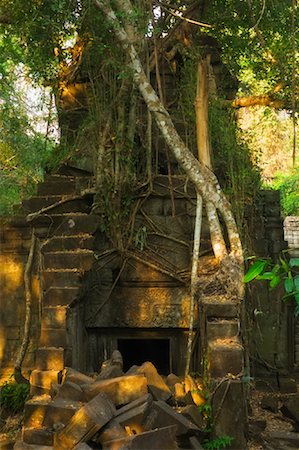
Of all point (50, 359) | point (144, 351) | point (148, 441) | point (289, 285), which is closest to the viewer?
point (289, 285)

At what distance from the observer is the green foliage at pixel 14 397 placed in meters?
6.84

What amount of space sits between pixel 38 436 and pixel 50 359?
1180 mm

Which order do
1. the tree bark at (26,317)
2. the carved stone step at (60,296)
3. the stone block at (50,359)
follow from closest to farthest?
the stone block at (50,359) < the carved stone step at (60,296) < the tree bark at (26,317)

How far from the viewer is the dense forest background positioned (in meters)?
7.48

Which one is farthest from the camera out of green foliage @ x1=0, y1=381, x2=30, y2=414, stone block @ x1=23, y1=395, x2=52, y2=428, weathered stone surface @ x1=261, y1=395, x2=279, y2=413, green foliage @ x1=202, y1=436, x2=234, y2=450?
weathered stone surface @ x1=261, y1=395, x2=279, y2=413

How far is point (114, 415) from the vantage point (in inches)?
171

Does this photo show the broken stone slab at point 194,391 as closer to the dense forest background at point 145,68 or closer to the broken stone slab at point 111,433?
the broken stone slab at point 111,433

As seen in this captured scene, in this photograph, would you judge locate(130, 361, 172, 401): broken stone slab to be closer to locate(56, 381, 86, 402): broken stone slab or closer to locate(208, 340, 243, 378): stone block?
locate(208, 340, 243, 378): stone block

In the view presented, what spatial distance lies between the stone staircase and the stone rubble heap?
36cm

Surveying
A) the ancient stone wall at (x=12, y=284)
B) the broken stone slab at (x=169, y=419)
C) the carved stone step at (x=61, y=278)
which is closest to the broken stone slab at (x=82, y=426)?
the broken stone slab at (x=169, y=419)

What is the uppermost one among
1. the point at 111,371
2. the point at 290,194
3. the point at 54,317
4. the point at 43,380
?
the point at 290,194

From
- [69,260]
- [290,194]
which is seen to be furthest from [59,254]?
[290,194]

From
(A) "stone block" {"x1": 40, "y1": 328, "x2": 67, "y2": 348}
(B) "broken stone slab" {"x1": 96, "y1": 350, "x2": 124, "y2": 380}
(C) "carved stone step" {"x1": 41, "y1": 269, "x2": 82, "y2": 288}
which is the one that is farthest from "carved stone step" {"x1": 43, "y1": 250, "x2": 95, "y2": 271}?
(B) "broken stone slab" {"x1": 96, "y1": 350, "x2": 124, "y2": 380}

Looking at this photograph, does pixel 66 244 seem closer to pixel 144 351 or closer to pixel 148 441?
pixel 148 441
